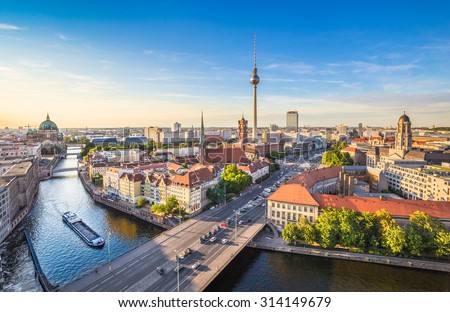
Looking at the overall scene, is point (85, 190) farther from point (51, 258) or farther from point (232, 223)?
point (232, 223)

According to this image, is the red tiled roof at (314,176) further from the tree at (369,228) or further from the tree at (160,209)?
the tree at (160,209)

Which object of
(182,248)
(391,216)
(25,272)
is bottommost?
(25,272)

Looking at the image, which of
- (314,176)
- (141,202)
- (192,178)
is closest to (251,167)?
(314,176)

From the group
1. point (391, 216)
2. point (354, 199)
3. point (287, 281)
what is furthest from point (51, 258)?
point (391, 216)

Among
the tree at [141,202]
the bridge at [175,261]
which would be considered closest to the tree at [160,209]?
the tree at [141,202]

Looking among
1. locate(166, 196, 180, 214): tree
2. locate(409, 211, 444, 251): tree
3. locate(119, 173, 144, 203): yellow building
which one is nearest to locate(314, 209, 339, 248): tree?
locate(409, 211, 444, 251): tree
